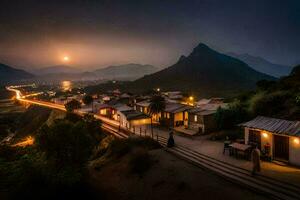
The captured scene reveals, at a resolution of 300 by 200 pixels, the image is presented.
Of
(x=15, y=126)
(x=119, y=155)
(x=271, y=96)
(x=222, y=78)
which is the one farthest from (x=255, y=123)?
(x=222, y=78)

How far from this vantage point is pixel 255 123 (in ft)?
65.3

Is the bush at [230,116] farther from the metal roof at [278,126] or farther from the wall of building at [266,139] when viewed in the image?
the wall of building at [266,139]

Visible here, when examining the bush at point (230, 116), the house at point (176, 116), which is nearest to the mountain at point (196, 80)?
the house at point (176, 116)

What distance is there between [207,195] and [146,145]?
1260cm

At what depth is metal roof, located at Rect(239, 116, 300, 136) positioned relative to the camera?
54.2ft

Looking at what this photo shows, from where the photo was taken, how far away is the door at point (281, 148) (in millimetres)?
17047

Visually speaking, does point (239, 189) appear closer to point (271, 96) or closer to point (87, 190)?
point (87, 190)

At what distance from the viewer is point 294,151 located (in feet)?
53.7

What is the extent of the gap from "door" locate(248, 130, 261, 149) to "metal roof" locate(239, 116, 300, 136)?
604 mm

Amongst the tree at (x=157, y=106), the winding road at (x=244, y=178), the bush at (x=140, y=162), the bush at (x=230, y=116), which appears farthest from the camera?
the tree at (x=157, y=106)

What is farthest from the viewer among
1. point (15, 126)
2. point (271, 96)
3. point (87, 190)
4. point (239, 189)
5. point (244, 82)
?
point (244, 82)

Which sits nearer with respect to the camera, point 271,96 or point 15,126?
point 271,96

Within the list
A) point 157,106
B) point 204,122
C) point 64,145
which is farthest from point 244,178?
point 157,106

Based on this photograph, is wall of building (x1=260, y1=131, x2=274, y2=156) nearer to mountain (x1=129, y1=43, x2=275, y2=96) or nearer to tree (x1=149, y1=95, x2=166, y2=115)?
tree (x1=149, y1=95, x2=166, y2=115)
